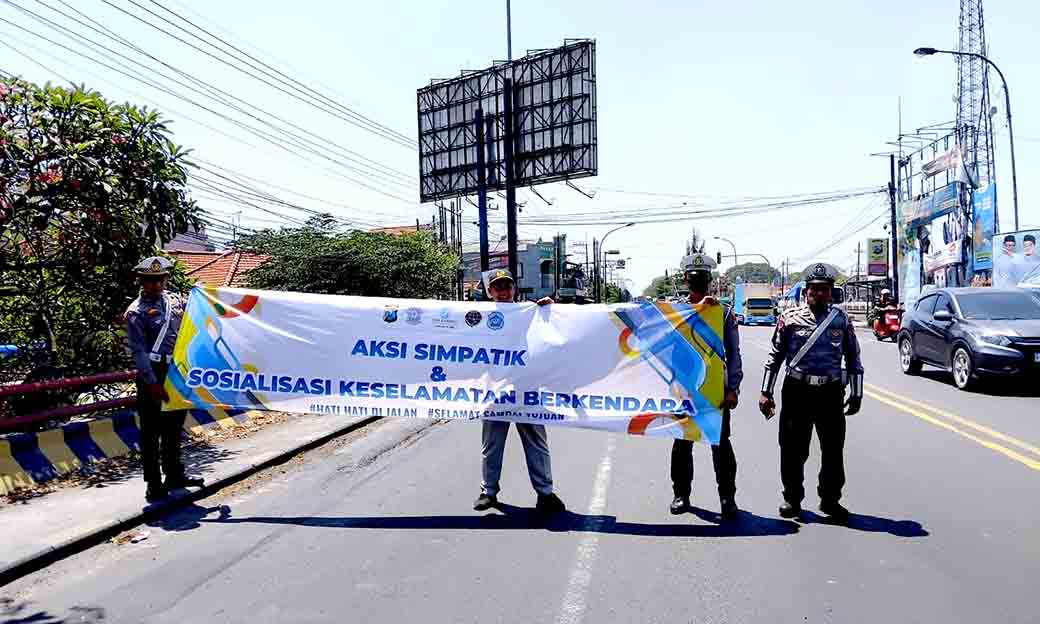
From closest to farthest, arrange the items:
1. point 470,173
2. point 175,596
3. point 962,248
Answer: point 175,596 → point 470,173 → point 962,248

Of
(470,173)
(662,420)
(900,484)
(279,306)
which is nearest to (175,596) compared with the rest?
(279,306)

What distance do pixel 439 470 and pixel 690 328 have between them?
2951 mm

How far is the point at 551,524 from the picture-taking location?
5641 mm

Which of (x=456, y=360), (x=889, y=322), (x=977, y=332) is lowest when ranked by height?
(x=889, y=322)

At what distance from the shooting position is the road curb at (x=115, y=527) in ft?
15.9

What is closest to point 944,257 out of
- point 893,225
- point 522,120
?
point 893,225

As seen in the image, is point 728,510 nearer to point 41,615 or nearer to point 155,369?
point 41,615

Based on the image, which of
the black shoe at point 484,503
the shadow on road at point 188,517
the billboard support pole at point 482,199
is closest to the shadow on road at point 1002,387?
the black shoe at point 484,503

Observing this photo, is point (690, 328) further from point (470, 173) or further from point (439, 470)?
point (470, 173)

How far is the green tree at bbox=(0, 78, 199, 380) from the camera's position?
24.0ft

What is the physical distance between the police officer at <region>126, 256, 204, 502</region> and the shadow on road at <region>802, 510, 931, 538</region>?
508 cm

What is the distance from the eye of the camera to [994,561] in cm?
471

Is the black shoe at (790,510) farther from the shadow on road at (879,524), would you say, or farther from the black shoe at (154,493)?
the black shoe at (154,493)

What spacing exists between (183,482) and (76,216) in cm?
322
